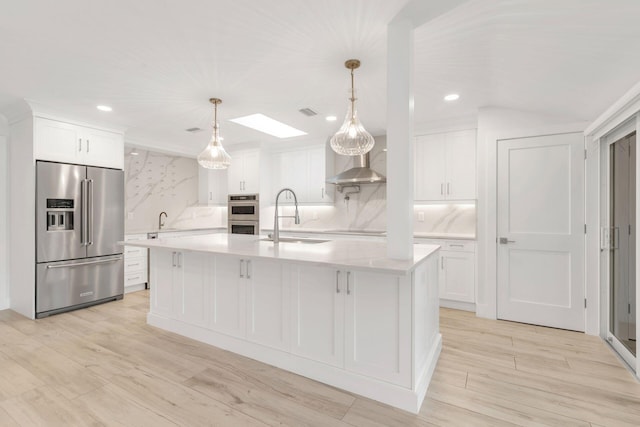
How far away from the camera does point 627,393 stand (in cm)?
200

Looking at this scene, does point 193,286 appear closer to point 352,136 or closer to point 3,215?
point 352,136

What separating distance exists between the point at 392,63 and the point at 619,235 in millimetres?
2587

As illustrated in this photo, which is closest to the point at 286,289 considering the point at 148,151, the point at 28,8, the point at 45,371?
the point at 45,371

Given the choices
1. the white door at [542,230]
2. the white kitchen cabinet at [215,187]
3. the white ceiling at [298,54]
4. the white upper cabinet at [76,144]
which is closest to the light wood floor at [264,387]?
the white door at [542,230]

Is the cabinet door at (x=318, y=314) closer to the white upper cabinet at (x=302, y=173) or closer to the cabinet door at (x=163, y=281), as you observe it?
the cabinet door at (x=163, y=281)

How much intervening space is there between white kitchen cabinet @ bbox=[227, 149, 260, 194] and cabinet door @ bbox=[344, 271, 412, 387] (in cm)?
386

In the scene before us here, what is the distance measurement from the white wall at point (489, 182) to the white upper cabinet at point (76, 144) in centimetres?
476

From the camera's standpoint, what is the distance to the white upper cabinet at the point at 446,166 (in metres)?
3.95

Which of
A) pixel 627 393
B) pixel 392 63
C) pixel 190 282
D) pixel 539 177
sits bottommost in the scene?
pixel 627 393

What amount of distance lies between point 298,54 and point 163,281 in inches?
98.7

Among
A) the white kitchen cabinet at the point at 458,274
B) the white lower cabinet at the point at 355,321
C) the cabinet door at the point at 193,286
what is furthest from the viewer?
the white kitchen cabinet at the point at 458,274

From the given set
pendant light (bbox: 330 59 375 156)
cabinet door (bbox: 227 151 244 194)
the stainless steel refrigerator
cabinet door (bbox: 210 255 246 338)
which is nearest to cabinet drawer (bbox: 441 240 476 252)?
pendant light (bbox: 330 59 375 156)

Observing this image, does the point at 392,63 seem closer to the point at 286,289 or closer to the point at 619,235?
the point at 286,289

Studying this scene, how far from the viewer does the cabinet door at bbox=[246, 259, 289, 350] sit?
230cm
